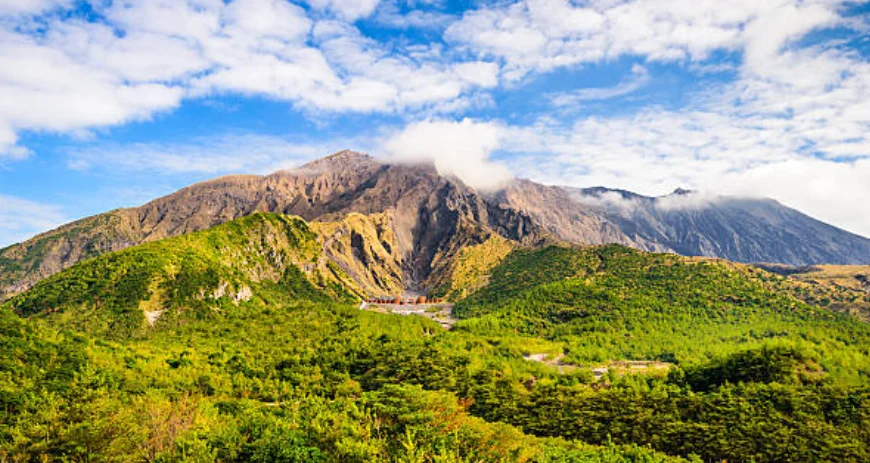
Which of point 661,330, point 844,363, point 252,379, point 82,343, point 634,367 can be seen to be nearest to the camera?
point 82,343

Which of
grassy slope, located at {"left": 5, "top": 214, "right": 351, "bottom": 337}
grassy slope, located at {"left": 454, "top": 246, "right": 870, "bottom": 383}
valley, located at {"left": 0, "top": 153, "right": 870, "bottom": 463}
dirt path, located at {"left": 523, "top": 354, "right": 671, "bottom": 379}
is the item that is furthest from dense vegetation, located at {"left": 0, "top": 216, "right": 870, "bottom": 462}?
dirt path, located at {"left": 523, "top": 354, "right": 671, "bottom": 379}

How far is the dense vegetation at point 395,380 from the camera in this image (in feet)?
163

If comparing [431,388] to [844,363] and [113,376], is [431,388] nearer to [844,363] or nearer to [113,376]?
→ [113,376]

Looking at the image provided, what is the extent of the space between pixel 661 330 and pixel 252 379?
438 ft

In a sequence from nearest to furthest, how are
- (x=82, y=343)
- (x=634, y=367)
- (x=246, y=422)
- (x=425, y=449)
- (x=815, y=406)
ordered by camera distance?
(x=425, y=449) < (x=246, y=422) < (x=815, y=406) < (x=82, y=343) < (x=634, y=367)

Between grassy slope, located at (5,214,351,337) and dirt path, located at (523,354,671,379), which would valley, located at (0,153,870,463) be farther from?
dirt path, located at (523,354,671,379)

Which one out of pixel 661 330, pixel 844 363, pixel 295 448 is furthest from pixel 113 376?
pixel 661 330

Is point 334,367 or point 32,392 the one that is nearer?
point 32,392

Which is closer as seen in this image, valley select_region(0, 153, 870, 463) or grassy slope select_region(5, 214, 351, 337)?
valley select_region(0, 153, 870, 463)

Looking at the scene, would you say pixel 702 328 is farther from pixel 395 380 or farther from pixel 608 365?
pixel 395 380

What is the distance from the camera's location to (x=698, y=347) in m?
152

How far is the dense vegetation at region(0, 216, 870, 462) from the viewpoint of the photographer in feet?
163

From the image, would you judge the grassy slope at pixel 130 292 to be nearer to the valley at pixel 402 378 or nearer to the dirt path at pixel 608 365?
the valley at pixel 402 378

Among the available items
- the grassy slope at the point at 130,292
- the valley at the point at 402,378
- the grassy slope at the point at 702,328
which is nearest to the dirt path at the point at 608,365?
the valley at the point at 402,378
